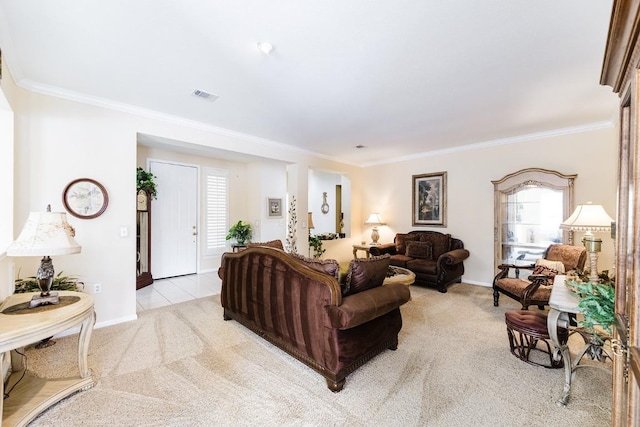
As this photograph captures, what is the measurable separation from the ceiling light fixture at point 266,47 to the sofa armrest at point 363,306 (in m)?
1.99

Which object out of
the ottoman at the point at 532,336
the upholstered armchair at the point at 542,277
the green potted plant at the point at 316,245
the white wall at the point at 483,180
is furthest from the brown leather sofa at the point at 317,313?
the white wall at the point at 483,180

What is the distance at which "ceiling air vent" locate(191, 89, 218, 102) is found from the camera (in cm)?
296

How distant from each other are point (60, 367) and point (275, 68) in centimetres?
313

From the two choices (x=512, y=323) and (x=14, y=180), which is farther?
(x=14, y=180)

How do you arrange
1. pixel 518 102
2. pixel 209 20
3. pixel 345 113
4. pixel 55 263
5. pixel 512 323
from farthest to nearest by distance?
1. pixel 345 113
2. pixel 518 102
3. pixel 55 263
4. pixel 512 323
5. pixel 209 20

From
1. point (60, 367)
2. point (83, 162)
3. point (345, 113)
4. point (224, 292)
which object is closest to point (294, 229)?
point (224, 292)

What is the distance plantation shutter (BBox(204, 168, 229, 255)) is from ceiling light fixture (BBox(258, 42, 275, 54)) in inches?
163

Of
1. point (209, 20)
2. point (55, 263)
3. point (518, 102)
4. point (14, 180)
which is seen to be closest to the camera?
point (209, 20)

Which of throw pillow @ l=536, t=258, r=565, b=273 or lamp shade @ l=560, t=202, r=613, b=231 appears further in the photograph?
throw pillow @ l=536, t=258, r=565, b=273

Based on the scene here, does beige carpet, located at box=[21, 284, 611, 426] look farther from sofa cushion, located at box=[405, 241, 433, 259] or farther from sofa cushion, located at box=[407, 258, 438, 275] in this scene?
sofa cushion, located at box=[405, 241, 433, 259]

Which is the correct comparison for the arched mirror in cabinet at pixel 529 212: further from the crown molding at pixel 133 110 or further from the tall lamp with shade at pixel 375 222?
the crown molding at pixel 133 110

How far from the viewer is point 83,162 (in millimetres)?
3061

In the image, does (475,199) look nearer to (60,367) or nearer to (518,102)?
(518,102)

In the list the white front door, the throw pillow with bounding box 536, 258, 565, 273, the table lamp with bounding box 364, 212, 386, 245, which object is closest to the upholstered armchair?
the throw pillow with bounding box 536, 258, 565, 273
